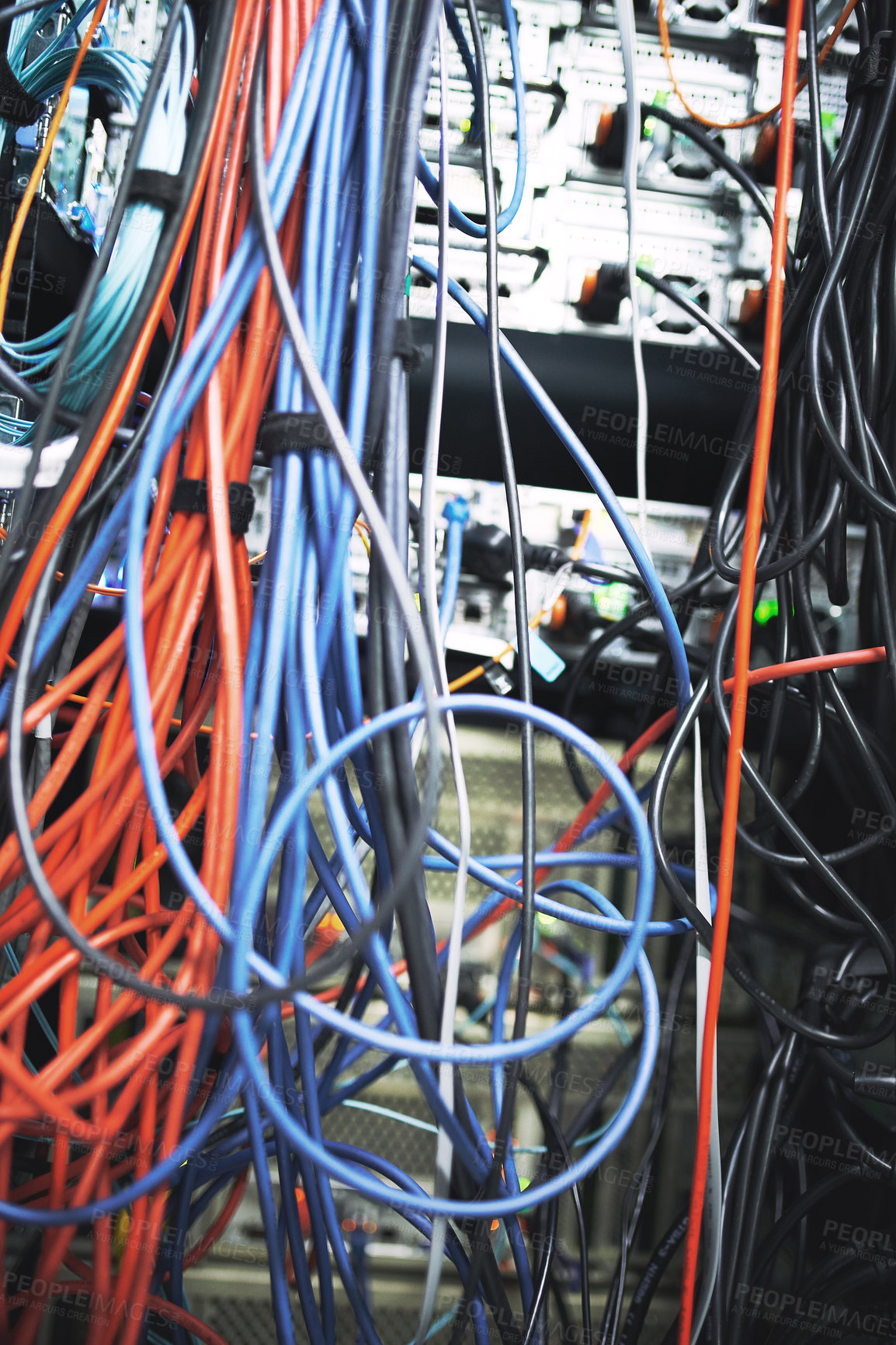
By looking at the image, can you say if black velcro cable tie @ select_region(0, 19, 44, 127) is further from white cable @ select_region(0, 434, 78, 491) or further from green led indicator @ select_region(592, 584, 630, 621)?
green led indicator @ select_region(592, 584, 630, 621)

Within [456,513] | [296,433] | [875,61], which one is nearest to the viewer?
[296,433]

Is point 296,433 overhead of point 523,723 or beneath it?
overhead

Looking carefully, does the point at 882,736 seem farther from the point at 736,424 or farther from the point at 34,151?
the point at 34,151

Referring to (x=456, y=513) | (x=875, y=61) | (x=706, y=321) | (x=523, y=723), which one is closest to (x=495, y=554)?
(x=456, y=513)

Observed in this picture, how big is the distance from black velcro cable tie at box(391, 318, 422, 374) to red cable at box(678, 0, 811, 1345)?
216 mm

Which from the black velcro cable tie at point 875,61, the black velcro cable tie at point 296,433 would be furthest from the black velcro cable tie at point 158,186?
the black velcro cable tie at point 875,61

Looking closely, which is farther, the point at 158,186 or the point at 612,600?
the point at 612,600

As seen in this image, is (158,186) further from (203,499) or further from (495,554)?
(495,554)

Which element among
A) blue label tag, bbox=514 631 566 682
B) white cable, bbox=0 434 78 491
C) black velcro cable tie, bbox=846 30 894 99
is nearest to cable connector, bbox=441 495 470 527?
blue label tag, bbox=514 631 566 682

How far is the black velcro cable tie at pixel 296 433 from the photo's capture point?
45cm

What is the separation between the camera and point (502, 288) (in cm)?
83

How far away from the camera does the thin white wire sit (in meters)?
0.41

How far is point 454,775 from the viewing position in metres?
0.46

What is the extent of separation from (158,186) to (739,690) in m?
0.45
